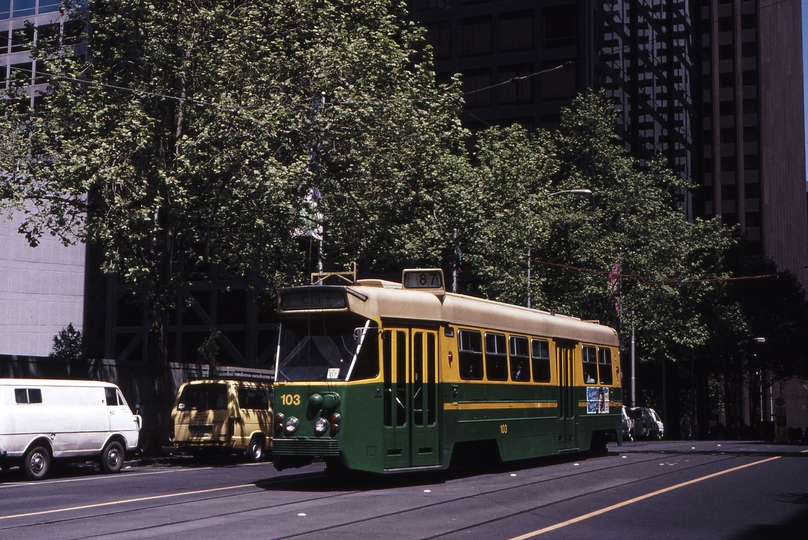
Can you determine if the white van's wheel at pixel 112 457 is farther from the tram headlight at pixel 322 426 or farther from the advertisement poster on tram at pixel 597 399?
the advertisement poster on tram at pixel 597 399

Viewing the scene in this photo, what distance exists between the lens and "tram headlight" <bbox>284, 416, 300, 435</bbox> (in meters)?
16.0

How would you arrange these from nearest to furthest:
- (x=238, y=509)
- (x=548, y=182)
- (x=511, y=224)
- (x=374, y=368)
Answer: (x=238, y=509) < (x=374, y=368) < (x=511, y=224) < (x=548, y=182)

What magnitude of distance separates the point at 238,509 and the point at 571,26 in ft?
179

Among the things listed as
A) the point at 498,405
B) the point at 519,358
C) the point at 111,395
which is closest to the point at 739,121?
the point at 519,358

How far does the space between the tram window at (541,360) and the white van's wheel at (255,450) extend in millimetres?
8601

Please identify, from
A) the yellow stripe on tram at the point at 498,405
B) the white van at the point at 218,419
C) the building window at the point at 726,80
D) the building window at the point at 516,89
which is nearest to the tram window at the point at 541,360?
the yellow stripe on tram at the point at 498,405

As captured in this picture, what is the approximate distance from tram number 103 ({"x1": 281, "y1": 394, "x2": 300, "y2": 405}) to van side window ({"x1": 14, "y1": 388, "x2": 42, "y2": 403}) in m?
7.17

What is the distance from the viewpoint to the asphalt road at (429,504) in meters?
11.3

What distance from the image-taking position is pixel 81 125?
26797 millimetres

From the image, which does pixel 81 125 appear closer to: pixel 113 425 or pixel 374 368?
pixel 113 425

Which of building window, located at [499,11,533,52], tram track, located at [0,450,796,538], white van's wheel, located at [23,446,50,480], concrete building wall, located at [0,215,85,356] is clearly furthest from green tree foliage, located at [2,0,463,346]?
building window, located at [499,11,533,52]

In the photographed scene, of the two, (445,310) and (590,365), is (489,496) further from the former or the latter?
(590,365)

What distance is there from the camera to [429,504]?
1385 cm

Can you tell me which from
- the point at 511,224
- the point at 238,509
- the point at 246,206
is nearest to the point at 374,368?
the point at 238,509
